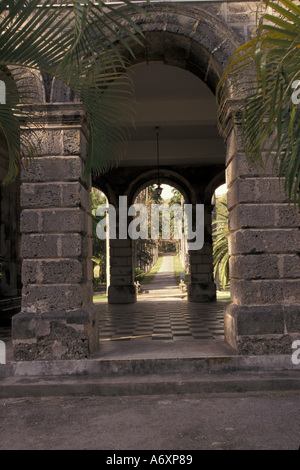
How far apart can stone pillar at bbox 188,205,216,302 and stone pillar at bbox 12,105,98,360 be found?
9669 mm

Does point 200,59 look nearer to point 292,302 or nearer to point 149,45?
point 149,45

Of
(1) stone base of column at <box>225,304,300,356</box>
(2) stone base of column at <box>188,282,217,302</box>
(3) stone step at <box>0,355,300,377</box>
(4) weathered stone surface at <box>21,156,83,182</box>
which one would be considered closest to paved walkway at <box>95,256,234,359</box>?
(3) stone step at <box>0,355,300,377</box>

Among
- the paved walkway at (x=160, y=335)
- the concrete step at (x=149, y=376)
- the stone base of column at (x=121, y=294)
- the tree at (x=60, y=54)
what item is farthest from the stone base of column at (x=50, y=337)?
→ the stone base of column at (x=121, y=294)

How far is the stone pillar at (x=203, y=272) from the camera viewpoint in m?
15.4

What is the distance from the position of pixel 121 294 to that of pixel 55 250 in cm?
993

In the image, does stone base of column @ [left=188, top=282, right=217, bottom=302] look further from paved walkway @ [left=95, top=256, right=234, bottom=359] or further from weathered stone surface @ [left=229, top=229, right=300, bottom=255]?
weathered stone surface @ [left=229, top=229, right=300, bottom=255]

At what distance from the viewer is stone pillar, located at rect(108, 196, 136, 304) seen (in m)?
15.6

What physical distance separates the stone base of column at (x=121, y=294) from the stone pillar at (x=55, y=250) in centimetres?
957

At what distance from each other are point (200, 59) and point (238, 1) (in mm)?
882

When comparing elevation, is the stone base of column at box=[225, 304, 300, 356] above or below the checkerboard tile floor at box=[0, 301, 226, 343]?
above

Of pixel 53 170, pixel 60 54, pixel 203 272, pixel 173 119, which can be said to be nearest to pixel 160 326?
pixel 53 170

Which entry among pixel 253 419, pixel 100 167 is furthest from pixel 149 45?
pixel 253 419

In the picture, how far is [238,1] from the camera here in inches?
245

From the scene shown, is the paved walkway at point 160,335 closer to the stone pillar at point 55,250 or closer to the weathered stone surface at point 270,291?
the stone pillar at point 55,250
